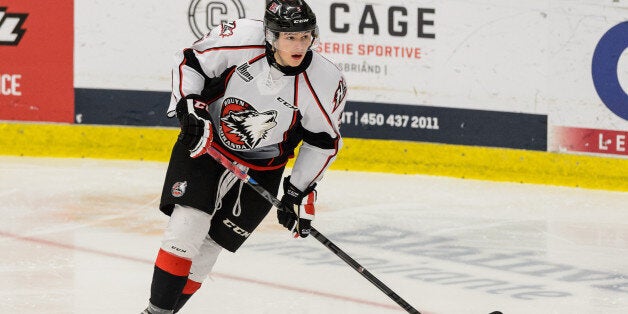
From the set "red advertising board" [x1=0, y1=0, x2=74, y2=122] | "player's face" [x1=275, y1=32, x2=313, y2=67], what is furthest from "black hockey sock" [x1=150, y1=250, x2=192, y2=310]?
"red advertising board" [x1=0, y1=0, x2=74, y2=122]

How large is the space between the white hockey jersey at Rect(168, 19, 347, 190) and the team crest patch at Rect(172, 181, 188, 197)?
20 centimetres

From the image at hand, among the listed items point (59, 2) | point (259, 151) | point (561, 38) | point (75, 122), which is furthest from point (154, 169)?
point (259, 151)

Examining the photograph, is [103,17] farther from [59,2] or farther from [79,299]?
[79,299]

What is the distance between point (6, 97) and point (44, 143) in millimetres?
339

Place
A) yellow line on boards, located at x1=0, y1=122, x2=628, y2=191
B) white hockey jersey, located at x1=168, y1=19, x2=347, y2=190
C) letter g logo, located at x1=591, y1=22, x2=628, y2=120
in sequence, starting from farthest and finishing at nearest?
yellow line on boards, located at x1=0, y1=122, x2=628, y2=191 < letter g logo, located at x1=591, y1=22, x2=628, y2=120 < white hockey jersey, located at x1=168, y1=19, x2=347, y2=190

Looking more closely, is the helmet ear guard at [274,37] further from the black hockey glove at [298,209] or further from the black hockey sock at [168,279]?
the black hockey sock at [168,279]

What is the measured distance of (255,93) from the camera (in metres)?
3.93

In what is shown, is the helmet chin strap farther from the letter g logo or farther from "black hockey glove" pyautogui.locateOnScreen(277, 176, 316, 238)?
the letter g logo

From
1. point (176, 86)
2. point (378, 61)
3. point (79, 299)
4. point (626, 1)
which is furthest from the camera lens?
point (378, 61)

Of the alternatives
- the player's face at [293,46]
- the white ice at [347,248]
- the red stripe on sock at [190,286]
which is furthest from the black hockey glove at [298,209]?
the white ice at [347,248]

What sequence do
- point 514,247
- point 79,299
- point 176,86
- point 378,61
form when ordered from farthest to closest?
point 378,61, point 514,247, point 79,299, point 176,86

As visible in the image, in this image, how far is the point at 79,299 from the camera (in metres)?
4.75

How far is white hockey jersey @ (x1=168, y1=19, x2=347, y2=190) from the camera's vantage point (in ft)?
12.8

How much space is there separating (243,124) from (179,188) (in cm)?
28
